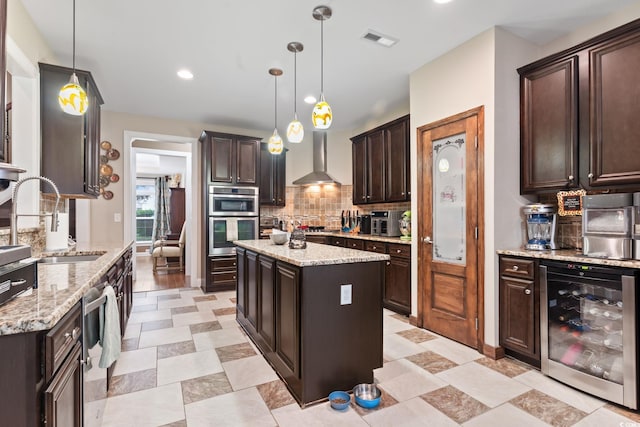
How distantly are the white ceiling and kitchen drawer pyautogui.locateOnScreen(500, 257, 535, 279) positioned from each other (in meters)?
2.00

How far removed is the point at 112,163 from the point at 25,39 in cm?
259

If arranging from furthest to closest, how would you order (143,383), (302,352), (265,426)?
1. (143,383)
2. (302,352)
3. (265,426)

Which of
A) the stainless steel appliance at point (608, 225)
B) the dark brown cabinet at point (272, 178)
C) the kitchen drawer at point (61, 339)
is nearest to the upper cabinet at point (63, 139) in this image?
the kitchen drawer at point (61, 339)

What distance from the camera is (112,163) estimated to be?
5.05 m

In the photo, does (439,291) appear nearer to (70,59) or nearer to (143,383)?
(143,383)

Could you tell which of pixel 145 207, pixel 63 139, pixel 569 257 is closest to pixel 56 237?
pixel 63 139

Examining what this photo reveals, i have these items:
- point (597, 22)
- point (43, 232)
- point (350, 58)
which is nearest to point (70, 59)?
point (43, 232)

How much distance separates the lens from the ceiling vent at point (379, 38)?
9.71ft

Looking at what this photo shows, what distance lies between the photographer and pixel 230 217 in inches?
210

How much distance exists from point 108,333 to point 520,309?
2.86m

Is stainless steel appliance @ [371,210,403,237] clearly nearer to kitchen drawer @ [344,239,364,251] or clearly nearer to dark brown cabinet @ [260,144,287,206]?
kitchen drawer @ [344,239,364,251]

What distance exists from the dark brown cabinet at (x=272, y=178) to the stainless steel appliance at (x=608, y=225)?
180 inches

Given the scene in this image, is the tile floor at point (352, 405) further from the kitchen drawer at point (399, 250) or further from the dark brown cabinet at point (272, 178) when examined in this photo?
the dark brown cabinet at point (272, 178)

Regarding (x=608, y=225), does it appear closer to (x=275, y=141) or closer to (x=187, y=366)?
(x=275, y=141)
